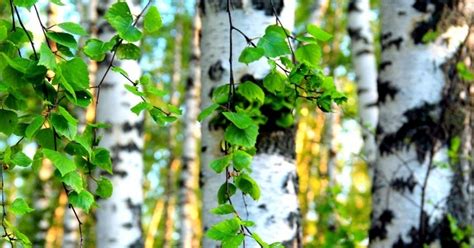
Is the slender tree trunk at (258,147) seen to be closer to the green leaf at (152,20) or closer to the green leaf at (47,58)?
the green leaf at (152,20)

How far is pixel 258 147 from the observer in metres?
2.52

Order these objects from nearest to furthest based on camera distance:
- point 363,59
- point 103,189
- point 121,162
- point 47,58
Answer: point 47,58, point 103,189, point 121,162, point 363,59

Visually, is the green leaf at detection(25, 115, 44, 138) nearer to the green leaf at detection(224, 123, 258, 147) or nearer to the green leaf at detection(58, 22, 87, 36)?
the green leaf at detection(58, 22, 87, 36)

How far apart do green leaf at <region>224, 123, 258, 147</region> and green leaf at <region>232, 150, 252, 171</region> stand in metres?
0.03

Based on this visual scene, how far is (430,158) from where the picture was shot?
2973mm

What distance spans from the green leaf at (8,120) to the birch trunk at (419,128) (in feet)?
6.61

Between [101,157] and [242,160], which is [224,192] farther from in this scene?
[101,157]

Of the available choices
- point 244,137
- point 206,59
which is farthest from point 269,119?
point 244,137

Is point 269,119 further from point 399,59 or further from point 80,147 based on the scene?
point 80,147

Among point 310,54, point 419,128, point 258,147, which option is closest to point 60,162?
point 310,54

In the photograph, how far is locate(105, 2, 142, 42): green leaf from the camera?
128cm

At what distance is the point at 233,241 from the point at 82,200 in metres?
0.32

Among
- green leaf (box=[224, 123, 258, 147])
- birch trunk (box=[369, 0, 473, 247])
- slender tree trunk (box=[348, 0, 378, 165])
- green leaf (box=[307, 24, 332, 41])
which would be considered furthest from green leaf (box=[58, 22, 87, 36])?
slender tree trunk (box=[348, 0, 378, 165])

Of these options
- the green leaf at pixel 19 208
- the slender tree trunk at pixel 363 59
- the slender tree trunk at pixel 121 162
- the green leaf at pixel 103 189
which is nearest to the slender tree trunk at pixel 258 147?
the green leaf at pixel 103 189
